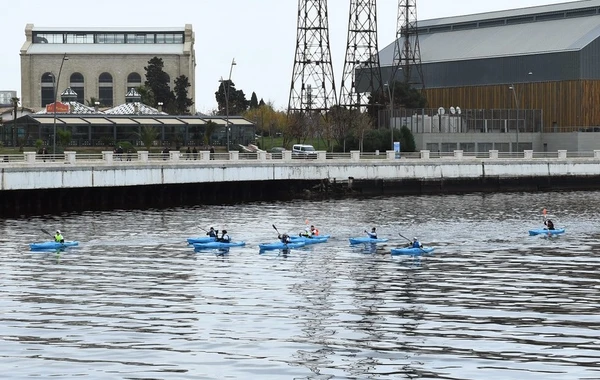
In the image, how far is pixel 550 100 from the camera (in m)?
145

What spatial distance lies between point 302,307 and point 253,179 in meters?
58.8

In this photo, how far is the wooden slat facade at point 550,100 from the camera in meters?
141

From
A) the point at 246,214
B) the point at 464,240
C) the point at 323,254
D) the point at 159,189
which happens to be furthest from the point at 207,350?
the point at 159,189

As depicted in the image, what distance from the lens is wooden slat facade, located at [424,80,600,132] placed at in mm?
141000

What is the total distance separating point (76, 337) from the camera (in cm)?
3494

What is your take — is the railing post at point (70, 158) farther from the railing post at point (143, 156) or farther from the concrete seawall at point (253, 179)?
the railing post at point (143, 156)

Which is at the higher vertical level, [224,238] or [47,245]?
[224,238]

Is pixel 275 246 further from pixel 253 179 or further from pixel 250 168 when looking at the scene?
pixel 250 168

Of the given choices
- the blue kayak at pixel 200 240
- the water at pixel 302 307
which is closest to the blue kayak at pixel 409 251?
the water at pixel 302 307

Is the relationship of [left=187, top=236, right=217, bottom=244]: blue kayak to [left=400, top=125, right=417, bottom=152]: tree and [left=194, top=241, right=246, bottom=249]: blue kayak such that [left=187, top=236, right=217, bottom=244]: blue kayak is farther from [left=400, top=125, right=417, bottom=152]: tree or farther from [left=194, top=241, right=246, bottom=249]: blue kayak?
[left=400, top=125, right=417, bottom=152]: tree

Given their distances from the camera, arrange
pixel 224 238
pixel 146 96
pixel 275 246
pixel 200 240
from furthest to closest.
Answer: pixel 146 96 < pixel 200 240 < pixel 224 238 < pixel 275 246

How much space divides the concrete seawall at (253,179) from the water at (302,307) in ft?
47.5

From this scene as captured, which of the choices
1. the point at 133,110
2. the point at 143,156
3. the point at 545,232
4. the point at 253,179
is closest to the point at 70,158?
the point at 143,156

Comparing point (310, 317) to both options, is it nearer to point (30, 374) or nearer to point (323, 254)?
point (30, 374)
